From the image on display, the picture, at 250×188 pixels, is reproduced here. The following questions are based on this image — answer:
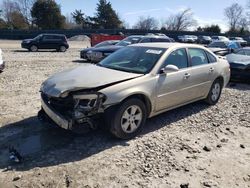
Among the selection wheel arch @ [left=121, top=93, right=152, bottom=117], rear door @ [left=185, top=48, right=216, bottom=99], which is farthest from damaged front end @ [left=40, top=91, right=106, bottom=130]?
rear door @ [left=185, top=48, right=216, bottom=99]

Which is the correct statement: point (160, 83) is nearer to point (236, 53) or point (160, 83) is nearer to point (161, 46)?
point (161, 46)

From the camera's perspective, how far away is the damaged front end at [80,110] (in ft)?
15.1

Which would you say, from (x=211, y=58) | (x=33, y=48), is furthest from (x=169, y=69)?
(x=33, y=48)

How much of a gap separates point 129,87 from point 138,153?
3.59ft

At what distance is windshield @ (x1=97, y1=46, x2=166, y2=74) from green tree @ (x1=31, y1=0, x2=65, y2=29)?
194 ft

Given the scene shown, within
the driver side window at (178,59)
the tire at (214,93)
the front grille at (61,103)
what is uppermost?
the driver side window at (178,59)

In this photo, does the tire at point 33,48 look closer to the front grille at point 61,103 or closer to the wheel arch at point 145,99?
the front grille at point 61,103

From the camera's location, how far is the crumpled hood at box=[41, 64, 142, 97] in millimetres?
4742

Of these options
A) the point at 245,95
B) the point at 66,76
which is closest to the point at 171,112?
the point at 66,76

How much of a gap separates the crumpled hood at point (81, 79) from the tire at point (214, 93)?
269 cm

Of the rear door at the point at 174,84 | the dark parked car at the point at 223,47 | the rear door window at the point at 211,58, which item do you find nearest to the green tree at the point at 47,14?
the dark parked car at the point at 223,47

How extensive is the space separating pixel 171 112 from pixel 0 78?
21.6 feet

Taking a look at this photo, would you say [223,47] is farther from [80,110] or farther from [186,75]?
[80,110]

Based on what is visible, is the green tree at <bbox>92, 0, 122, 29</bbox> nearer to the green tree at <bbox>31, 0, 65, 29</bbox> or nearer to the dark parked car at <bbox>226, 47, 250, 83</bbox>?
the green tree at <bbox>31, 0, 65, 29</bbox>
